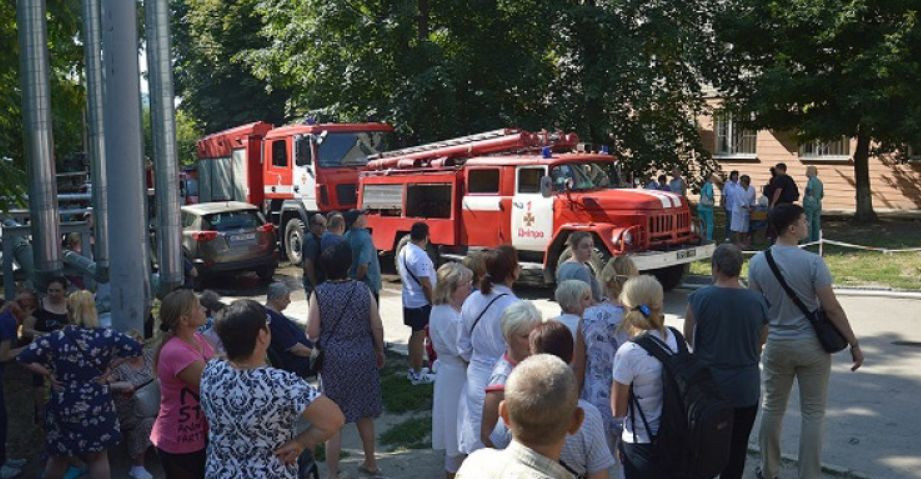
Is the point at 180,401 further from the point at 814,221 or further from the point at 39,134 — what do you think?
the point at 814,221

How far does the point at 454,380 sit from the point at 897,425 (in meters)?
3.94

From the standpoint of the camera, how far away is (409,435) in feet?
A: 24.8

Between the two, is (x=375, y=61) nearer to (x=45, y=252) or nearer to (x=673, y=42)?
(x=673, y=42)

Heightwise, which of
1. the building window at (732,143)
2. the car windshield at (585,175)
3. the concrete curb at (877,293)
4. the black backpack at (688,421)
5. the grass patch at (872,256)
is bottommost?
the concrete curb at (877,293)

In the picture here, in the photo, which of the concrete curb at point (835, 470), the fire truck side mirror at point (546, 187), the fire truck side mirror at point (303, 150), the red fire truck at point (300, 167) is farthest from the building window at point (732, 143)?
the concrete curb at point (835, 470)

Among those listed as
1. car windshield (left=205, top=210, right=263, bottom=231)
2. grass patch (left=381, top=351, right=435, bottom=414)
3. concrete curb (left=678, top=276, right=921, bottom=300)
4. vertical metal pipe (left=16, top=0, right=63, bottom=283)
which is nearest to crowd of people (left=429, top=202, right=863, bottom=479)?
grass patch (left=381, top=351, right=435, bottom=414)

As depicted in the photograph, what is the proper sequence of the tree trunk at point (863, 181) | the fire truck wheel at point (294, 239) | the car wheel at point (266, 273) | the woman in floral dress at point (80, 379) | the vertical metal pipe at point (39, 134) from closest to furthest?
the woman in floral dress at point (80, 379) < the vertical metal pipe at point (39, 134) < the car wheel at point (266, 273) < the fire truck wheel at point (294, 239) < the tree trunk at point (863, 181)

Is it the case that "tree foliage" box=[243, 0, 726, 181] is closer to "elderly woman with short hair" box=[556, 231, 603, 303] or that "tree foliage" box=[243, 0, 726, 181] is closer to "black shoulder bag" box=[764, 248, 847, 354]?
"elderly woman with short hair" box=[556, 231, 603, 303]

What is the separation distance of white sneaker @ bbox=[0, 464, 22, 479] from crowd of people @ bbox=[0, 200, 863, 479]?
10 mm

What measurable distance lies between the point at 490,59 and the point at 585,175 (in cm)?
878

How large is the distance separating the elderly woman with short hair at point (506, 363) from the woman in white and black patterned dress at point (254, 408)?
90 cm

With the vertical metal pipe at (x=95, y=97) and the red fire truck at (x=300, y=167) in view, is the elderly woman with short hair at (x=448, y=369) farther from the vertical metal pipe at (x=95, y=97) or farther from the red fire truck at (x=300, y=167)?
the red fire truck at (x=300, y=167)

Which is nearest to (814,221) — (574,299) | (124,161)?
(574,299)

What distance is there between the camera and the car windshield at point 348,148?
18641mm
